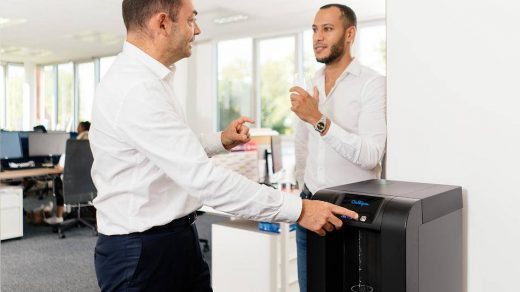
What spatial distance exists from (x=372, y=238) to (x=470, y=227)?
33 cm

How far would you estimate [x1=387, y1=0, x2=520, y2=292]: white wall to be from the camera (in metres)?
1.23

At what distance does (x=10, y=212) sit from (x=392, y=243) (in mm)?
4606

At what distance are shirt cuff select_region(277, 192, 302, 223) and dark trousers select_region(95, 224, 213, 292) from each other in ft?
1.18

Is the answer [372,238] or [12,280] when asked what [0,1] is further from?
[372,238]

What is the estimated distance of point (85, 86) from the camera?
431 inches

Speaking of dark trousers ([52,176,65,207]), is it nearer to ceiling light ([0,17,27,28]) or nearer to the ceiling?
the ceiling

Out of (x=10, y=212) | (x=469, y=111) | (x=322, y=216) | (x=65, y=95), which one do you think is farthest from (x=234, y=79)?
(x=322, y=216)

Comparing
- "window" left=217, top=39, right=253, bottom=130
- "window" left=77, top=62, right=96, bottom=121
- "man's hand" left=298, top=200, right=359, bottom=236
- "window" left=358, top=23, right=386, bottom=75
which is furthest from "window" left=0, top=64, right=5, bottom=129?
"man's hand" left=298, top=200, right=359, bottom=236

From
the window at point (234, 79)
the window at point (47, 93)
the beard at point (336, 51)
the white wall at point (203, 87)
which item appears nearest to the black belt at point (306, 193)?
the beard at point (336, 51)

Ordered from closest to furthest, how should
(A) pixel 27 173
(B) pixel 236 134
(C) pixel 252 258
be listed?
(B) pixel 236 134, (C) pixel 252 258, (A) pixel 27 173

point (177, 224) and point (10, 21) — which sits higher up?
point (10, 21)

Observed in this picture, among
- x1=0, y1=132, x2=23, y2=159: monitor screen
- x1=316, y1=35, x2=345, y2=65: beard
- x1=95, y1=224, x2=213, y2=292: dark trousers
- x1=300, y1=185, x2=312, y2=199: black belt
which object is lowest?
x1=95, y1=224, x2=213, y2=292: dark trousers

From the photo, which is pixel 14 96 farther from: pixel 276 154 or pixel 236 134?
pixel 236 134

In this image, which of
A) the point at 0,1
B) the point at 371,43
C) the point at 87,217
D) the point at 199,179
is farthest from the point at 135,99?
the point at 371,43
